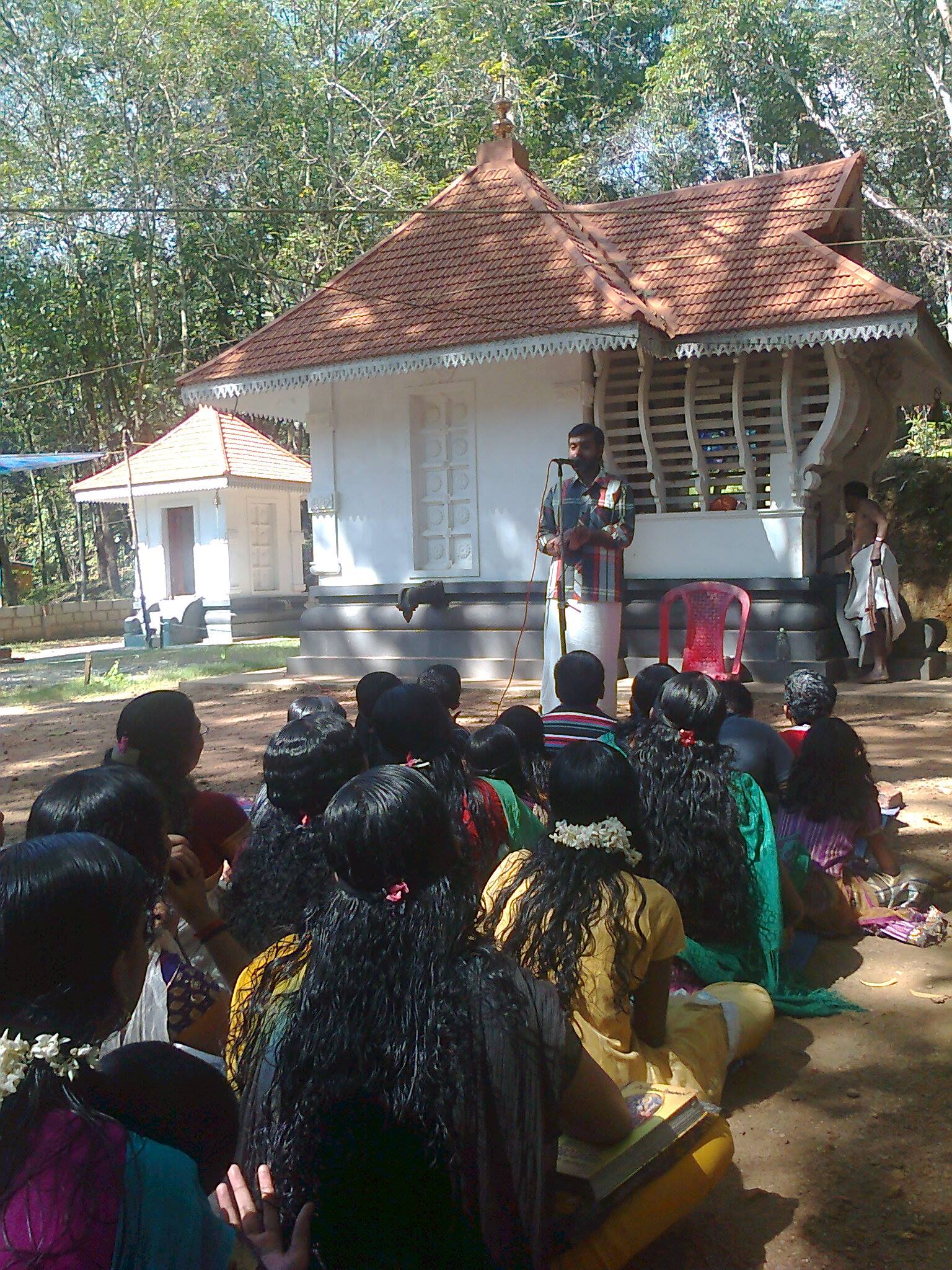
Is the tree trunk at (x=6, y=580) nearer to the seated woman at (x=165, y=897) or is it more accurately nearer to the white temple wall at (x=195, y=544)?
the white temple wall at (x=195, y=544)

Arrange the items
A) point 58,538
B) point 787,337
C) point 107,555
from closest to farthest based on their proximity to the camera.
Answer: point 787,337 < point 107,555 < point 58,538

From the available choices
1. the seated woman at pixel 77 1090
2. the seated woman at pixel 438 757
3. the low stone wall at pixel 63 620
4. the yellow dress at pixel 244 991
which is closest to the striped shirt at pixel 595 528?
the seated woman at pixel 438 757

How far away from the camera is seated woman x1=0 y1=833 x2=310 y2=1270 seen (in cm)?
136

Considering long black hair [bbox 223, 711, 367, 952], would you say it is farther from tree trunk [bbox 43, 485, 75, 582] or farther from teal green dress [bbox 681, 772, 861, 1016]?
tree trunk [bbox 43, 485, 75, 582]

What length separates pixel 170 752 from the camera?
128 inches

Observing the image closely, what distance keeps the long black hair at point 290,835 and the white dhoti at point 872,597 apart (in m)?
7.64

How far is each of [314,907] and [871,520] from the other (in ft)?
29.2

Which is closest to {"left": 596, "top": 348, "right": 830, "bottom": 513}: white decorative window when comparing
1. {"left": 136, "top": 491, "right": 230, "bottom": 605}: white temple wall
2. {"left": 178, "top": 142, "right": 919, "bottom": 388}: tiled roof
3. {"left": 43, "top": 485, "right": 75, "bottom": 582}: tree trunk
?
{"left": 178, "top": 142, "right": 919, "bottom": 388}: tiled roof

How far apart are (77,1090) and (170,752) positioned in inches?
72.4

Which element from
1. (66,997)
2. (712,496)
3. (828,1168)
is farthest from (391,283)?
(66,997)

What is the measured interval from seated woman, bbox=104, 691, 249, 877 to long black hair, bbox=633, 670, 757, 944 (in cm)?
126

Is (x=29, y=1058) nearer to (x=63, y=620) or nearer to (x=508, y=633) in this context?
(x=508, y=633)

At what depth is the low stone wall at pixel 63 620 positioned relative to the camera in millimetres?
20734

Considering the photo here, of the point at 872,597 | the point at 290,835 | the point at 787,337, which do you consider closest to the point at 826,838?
the point at 290,835
